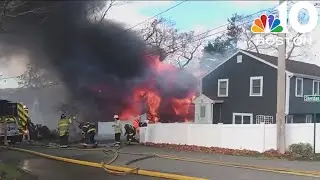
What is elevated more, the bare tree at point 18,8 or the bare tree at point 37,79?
the bare tree at point 37,79

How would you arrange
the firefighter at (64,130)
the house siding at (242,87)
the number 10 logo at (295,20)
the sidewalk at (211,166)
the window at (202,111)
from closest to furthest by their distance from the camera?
1. the sidewalk at (211,166)
2. the firefighter at (64,130)
3. the number 10 logo at (295,20)
4. the house siding at (242,87)
5. the window at (202,111)

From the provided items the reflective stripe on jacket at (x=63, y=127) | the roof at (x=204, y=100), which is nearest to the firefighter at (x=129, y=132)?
the reflective stripe on jacket at (x=63, y=127)

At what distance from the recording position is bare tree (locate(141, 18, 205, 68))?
3522 centimetres

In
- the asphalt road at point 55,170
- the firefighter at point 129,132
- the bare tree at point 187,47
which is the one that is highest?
the bare tree at point 187,47

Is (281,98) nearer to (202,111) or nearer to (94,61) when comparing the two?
(202,111)

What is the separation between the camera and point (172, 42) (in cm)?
3847

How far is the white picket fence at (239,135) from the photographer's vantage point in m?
16.2

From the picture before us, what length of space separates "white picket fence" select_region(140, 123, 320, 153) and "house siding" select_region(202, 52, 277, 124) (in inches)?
253

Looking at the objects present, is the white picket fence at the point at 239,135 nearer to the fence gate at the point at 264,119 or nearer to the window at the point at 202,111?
the fence gate at the point at 264,119

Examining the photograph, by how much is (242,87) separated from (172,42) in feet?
46.3

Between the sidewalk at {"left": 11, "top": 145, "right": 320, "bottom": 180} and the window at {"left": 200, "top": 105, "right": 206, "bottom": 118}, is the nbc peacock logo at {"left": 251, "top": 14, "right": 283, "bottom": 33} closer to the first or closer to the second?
the sidewalk at {"left": 11, "top": 145, "right": 320, "bottom": 180}

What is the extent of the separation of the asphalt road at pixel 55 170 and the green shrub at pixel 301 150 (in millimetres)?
6951

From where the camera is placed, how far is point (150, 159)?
43.7 feet

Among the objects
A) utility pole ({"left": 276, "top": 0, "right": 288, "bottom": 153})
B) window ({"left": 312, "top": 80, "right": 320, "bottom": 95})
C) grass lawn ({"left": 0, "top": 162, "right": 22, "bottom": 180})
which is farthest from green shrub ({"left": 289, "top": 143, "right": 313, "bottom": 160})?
window ({"left": 312, "top": 80, "right": 320, "bottom": 95})
